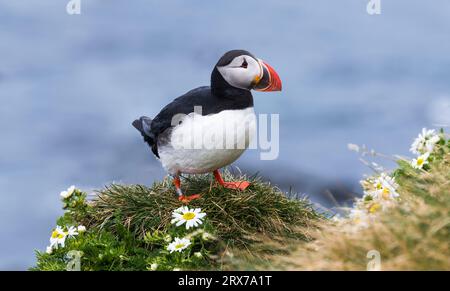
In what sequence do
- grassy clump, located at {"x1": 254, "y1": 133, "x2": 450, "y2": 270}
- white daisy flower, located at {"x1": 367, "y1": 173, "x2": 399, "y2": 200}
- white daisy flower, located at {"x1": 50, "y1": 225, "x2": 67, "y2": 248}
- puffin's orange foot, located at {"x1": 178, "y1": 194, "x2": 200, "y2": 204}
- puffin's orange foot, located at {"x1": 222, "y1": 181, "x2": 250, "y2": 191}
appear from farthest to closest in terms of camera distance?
puffin's orange foot, located at {"x1": 222, "y1": 181, "x2": 250, "y2": 191}
puffin's orange foot, located at {"x1": 178, "y1": 194, "x2": 200, "y2": 204}
white daisy flower, located at {"x1": 50, "y1": 225, "x2": 67, "y2": 248}
white daisy flower, located at {"x1": 367, "y1": 173, "x2": 399, "y2": 200}
grassy clump, located at {"x1": 254, "y1": 133, "x2": 450, "y2": 270}

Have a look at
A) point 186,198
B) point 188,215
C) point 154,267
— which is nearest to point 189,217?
point 188,215

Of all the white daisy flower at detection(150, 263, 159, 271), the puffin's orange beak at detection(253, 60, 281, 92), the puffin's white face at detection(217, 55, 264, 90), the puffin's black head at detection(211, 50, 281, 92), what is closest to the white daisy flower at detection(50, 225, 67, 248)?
the white daisy flower at detection(150, 263, 159, 271)

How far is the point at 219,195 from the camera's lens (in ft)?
20.8

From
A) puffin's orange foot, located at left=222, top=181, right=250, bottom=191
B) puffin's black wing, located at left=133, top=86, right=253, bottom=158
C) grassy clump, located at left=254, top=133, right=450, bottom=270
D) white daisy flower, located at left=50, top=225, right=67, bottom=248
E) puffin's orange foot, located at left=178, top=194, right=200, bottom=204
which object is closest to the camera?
grassy clump, located at left=254, top=133, right=450, bottom=270

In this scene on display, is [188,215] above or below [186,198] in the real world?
below

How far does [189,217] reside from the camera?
19.2ft

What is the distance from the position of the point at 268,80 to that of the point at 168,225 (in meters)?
1.50

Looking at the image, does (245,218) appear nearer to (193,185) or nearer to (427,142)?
(193,185)

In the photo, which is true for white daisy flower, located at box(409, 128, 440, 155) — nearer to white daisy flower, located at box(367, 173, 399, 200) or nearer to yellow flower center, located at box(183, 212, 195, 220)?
white daisy flower, located at box(367, 173, 399, 200)

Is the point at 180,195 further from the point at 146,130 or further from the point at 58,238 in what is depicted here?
the point at 58,238

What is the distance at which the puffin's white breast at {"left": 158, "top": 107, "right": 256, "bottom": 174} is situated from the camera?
5.82m

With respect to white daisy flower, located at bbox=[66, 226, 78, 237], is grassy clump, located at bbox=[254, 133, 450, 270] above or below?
below
